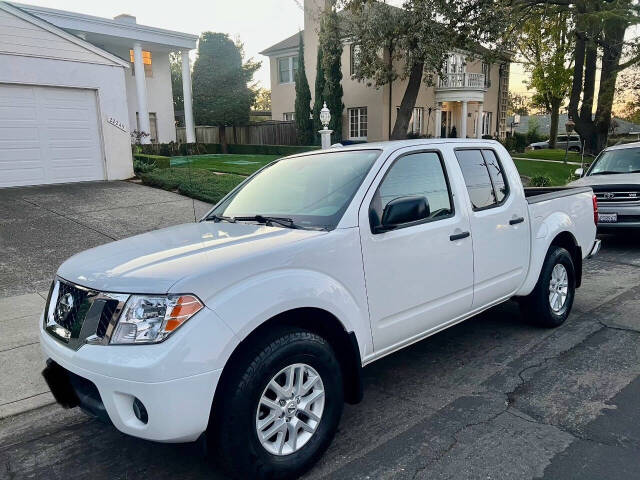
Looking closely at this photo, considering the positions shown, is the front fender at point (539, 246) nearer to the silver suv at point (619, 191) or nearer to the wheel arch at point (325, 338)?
the wheel arch at point (325, 338)

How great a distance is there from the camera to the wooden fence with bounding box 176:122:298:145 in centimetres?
2961

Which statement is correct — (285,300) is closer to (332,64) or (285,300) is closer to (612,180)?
(612,180)

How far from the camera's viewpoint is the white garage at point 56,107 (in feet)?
38.8

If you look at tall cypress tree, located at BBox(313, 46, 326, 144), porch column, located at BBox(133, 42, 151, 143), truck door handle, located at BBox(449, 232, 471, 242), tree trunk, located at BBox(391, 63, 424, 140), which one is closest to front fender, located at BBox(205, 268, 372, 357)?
truck door handle, located at BBox(449, 232, 471, 242)

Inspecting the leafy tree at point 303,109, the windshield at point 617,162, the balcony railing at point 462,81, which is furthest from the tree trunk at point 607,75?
the leafy tree at point 303,109

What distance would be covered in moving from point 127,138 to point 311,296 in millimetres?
12663

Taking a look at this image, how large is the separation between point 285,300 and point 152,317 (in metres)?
0.67

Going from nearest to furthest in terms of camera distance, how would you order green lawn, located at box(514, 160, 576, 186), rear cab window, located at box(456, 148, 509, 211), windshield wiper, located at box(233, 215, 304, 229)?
windshield wiper, located at box(233, 215, 304, 229)
rear cab window, located at box(456, 148, 509, 211)
green lawn, located at box(514, 160, 576, 186)

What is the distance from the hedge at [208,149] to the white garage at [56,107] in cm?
378

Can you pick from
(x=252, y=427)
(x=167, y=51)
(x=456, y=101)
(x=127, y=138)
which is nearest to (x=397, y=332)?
(x=252, y=427)

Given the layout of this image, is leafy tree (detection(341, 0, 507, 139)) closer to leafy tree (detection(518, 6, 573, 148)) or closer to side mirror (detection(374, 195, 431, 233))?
leafy tree (detection(518, 6, 573, 148))

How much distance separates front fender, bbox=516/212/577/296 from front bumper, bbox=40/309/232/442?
130 inches

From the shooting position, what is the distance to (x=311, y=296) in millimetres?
2799

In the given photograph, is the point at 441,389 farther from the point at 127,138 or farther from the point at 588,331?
the point at 127,138
